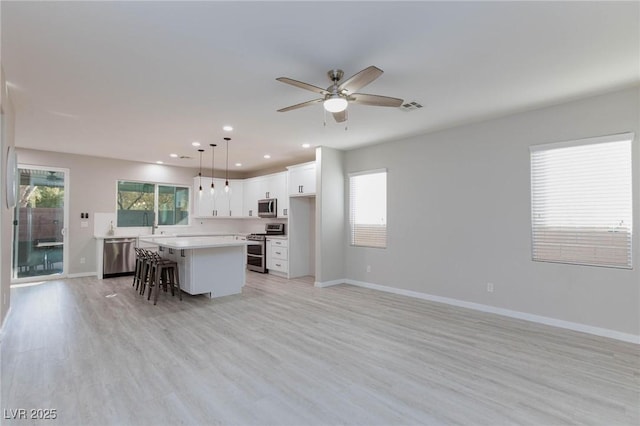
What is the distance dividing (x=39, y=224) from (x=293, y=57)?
6703 mm

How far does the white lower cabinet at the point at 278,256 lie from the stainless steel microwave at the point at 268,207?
63 cm

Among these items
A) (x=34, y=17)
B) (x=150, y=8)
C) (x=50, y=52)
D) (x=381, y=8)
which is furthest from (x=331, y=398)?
(x=50, y=52)

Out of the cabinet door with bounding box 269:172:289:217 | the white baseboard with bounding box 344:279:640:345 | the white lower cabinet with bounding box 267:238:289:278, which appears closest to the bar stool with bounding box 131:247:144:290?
the white lower cabinet with bounding box 267:238:289:278

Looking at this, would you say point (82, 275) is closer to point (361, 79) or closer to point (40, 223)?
point (40, 223)

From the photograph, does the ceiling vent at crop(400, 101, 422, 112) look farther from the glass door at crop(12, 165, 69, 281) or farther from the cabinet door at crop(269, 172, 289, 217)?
the glass door at crop(12, 165, 69, 281)

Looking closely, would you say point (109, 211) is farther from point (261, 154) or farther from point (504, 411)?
point (504, 411)

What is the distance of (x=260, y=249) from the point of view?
24.9 ft

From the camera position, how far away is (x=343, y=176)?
645cm

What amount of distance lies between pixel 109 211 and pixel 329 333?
6.25 metres

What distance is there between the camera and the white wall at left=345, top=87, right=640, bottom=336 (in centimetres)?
352

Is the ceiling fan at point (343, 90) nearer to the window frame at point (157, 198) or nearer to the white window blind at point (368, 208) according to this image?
the white window blind at point (368, 208)

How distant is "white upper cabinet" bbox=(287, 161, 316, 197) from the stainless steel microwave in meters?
0.75

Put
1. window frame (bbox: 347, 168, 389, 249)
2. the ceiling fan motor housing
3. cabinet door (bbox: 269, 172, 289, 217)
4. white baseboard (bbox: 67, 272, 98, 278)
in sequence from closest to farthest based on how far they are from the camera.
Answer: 1. the ceiling fan motor housing
2. window frame (bbox: 347, 168, 389, 249)
3. white baseboard (bbox: 67, 272, 98, 278)
4. cabinet door (bbox: 269, 172, 289, 217)

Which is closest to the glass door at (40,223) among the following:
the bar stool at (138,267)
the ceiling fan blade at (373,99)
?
the bar stool at (138,267)
